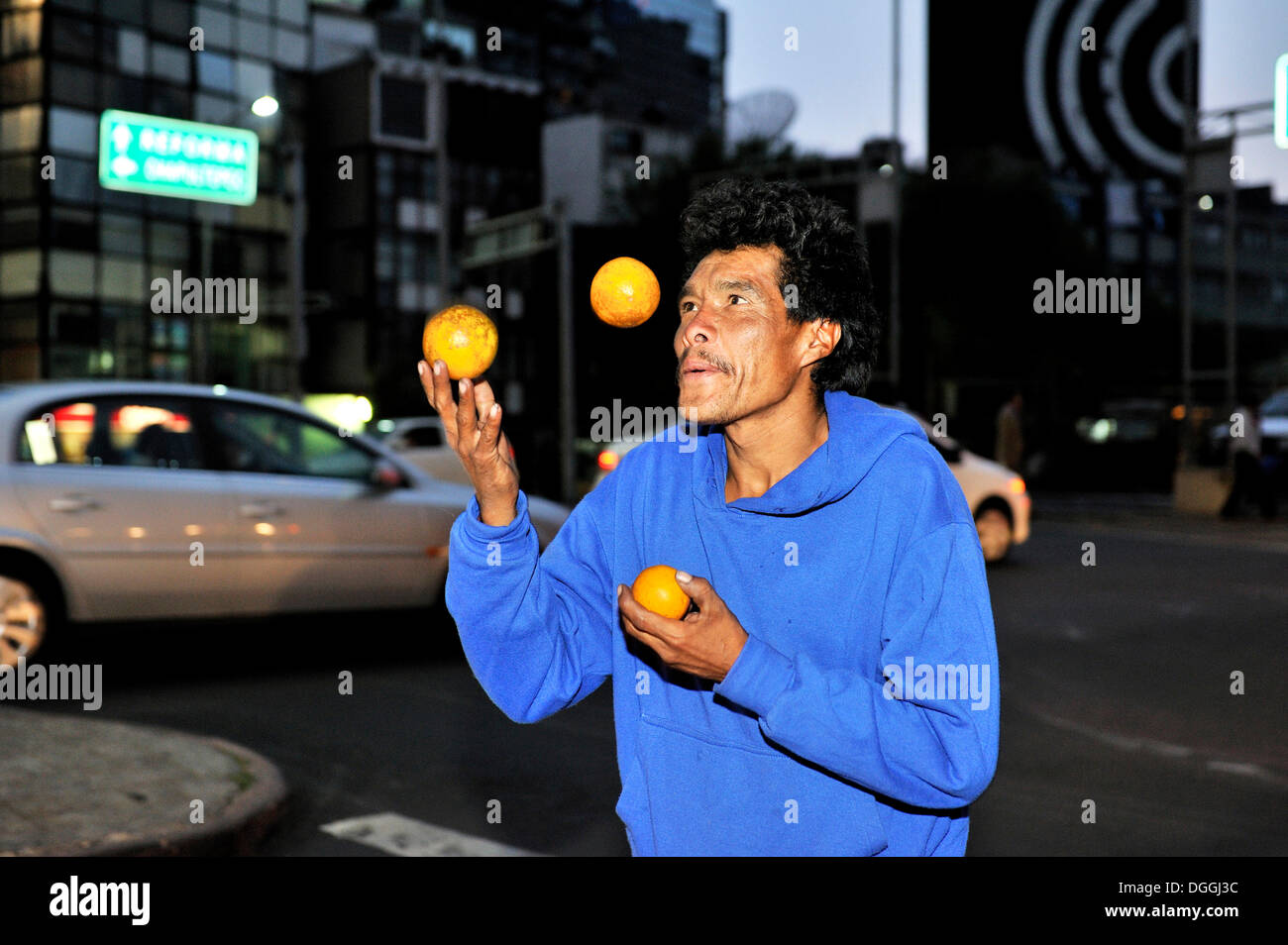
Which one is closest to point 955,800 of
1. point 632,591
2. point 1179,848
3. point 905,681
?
point 905,681

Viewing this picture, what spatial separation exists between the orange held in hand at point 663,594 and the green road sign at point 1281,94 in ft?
63.3

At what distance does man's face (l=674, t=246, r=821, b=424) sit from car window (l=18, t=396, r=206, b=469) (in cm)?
655

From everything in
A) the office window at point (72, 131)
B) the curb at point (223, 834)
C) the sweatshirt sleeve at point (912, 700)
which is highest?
the office window at point (72, 131)

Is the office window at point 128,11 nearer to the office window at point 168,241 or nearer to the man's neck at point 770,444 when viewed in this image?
the office window at point 168,241

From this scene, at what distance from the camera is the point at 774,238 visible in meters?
2.22

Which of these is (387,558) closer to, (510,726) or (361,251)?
(510,726)

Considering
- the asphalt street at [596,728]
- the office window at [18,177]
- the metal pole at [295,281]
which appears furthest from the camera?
the office window at [18,177]

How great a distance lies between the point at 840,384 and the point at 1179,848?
11.3 ft

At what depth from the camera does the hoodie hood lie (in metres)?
2.05

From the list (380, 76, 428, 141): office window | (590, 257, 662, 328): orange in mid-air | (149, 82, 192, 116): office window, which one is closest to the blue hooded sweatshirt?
(590, 257, 662, 328): orange in mid-air

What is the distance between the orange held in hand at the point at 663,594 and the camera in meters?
1.83

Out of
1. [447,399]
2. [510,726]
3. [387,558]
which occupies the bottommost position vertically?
[510,726]

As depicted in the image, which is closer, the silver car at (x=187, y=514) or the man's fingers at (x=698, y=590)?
the man's fingers at (x=698, y=590)

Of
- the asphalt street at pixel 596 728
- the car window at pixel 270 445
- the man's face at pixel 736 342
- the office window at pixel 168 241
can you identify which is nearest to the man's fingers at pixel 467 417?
the man's face at pixel 736 342
